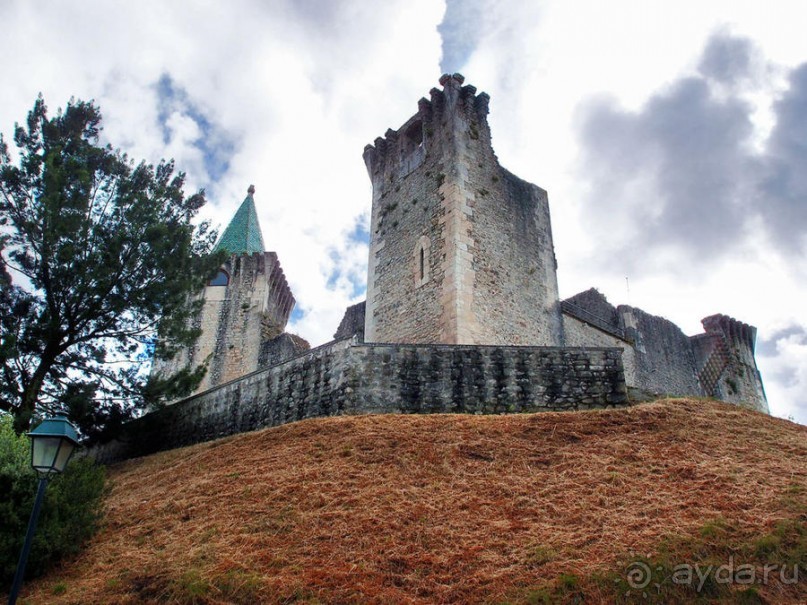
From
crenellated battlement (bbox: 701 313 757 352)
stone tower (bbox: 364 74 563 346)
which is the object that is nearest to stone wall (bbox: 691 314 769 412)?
crenellated battlement (bbox: 701 313 757 352)

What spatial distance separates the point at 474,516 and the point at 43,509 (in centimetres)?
505

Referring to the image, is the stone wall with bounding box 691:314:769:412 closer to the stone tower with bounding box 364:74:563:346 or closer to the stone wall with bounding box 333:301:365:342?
the stone tower with bounding box 364:74:563:346

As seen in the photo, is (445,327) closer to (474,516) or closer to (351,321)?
(351,321)

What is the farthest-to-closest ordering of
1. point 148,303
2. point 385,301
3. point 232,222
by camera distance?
point 232,222
point 385,301
point 148,303

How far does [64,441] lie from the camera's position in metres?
6.43

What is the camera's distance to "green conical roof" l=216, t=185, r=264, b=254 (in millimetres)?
25531

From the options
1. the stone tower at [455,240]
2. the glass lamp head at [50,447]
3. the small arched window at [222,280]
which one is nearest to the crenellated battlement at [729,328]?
the stone tower at [455,240]

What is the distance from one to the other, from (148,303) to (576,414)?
940 centimetres

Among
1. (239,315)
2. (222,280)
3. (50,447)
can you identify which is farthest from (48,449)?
(222,280)

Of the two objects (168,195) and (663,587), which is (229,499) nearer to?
(663,587)

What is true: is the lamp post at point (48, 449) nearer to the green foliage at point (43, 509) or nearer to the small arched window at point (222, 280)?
the green foliage at point (43, 509)

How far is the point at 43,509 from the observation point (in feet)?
26.2

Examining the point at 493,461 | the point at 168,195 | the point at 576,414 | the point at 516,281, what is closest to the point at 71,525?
the point at 493,461

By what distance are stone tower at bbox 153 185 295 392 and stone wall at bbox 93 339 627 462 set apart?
9.09 meters
